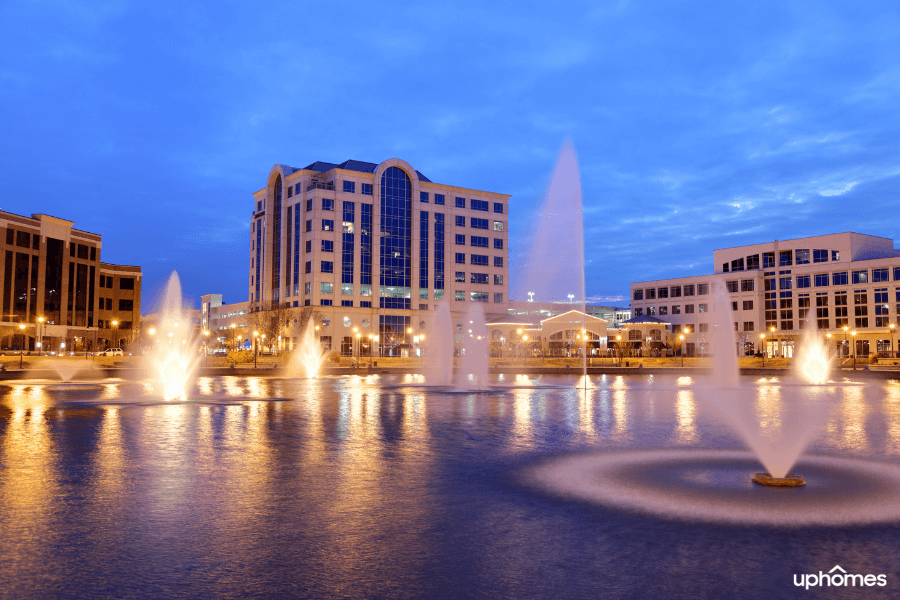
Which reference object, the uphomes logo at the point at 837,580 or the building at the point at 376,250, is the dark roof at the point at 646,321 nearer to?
the building at the point at 376,250

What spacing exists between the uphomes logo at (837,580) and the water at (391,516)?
0.12 metres

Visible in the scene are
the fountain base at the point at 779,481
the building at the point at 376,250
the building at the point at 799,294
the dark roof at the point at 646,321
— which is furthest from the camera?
the dark roof at the point at 646,321

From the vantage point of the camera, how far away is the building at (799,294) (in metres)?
94.6

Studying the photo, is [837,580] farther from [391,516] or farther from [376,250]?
[376,250]

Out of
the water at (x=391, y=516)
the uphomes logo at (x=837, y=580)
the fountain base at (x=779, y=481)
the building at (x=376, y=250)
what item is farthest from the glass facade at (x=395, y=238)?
the uphomes logo at (x=837, y=580)

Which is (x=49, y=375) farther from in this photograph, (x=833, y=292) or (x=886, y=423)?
(x=833, y=292)

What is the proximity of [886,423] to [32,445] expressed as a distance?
21.6m

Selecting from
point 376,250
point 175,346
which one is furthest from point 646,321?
point 175,346

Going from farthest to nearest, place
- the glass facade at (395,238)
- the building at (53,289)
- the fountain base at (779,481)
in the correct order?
1. the glass facade at (395,238)
2. the building at (53,289)
3. the fountain base at (779,481)

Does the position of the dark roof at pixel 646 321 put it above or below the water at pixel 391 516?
above

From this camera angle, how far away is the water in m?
6.18

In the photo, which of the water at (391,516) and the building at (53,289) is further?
the building at (53,289)

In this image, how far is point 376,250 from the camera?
9962 cm

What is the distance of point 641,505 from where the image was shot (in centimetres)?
905
